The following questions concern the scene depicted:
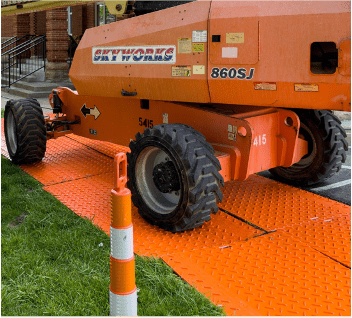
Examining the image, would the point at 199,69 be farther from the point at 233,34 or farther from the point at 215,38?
the point at 233,34

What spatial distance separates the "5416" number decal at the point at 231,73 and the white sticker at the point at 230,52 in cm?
11

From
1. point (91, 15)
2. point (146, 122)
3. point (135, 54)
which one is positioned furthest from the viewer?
point (91, 15)

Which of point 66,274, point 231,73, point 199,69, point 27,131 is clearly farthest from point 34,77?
point 66,274

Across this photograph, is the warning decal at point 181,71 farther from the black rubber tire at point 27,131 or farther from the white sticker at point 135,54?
the black rubber tire at point 27,131

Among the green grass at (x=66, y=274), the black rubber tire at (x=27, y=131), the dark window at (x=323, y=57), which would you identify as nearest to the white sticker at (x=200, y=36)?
the dark window at (x=323, y=57)

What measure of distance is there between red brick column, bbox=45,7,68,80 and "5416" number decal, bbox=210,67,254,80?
1256cm

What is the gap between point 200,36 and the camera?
14.1ft

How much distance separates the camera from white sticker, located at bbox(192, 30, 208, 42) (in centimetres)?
425

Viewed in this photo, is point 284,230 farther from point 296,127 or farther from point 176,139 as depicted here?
point 176,139

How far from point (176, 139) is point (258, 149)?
2.94 feet

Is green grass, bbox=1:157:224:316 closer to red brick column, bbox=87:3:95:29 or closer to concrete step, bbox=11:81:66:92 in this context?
concrete step, bbox=11:81:66:92

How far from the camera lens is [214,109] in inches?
190

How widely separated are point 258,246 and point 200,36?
199 cm

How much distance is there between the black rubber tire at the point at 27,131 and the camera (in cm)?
632
